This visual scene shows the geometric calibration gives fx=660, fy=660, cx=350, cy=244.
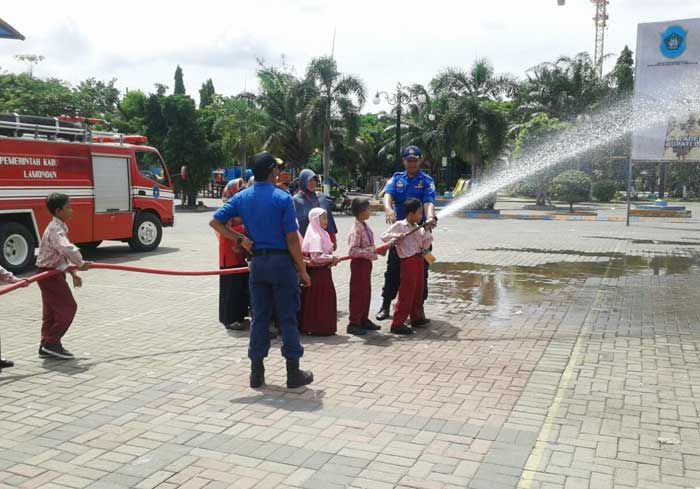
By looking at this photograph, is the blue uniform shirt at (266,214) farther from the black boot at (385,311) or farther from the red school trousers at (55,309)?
the black boot at (385,311)

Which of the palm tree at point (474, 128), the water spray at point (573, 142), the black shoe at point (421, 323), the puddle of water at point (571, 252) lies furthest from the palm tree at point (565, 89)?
the black shoe at point (421, 323)

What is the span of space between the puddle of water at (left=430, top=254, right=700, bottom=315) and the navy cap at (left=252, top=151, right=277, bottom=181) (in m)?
4.16

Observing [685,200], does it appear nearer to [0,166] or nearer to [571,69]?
[571,69]

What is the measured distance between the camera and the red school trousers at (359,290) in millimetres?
6930

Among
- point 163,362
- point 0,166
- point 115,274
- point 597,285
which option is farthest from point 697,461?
point 0,166

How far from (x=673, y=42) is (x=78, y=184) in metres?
17.2

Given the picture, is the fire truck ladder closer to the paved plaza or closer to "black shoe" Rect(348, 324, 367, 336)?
→ the paved plaza

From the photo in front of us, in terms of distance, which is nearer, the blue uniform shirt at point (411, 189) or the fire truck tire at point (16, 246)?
the blue uniform shirt at point (411, 189)

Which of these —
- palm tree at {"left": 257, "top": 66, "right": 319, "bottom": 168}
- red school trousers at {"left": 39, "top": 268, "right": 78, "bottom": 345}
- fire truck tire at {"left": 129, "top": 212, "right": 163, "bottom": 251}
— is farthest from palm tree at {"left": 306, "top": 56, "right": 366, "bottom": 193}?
red school trousers at {"left": 39, "top": 268, "right": 78, "bottom": 345}

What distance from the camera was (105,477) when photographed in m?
3.66

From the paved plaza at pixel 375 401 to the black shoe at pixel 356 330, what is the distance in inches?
3.6

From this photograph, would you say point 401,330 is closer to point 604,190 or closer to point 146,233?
point 146,233

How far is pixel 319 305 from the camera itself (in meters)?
6.87

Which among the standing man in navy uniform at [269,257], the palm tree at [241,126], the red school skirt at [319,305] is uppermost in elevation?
the palm tree at [241,126]
